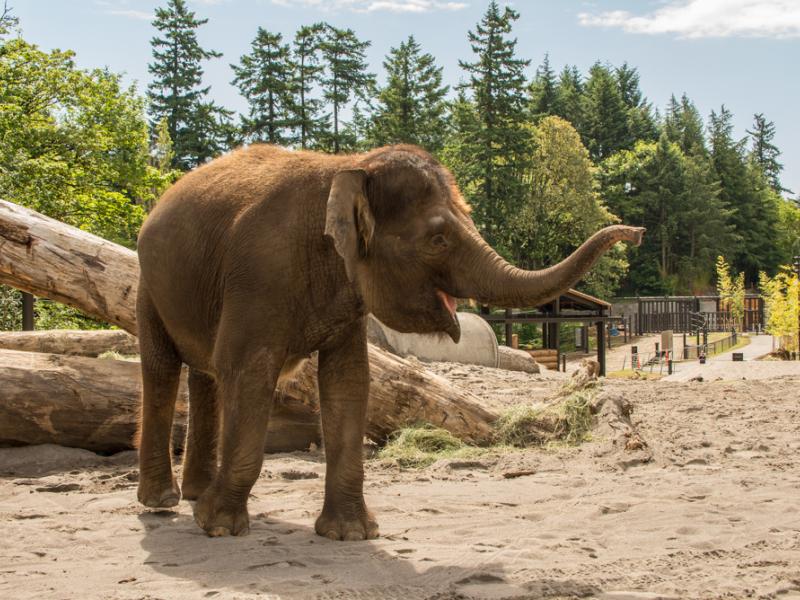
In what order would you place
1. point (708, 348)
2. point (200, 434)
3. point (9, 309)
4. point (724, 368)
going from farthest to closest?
point (708, 348) → point (724, 368) → point (9, 309) → point (200, 434)

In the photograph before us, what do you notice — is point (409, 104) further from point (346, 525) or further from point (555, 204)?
point (346, 525)

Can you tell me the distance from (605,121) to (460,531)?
81574 mm

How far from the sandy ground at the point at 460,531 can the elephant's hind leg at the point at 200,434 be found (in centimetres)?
25

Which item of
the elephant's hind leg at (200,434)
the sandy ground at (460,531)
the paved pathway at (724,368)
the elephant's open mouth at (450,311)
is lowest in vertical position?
the paved pathway at (724,368)

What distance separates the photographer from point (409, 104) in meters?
53.7

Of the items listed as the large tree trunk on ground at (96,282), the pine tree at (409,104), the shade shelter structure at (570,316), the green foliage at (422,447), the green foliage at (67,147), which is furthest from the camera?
the pine tree at (409,104)

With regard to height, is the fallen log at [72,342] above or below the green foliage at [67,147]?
below

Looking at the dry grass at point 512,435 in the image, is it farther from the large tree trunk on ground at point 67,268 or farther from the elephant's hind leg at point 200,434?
the large tree trunk on ground at point 67,268

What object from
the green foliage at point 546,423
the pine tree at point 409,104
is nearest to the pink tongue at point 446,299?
the green foliage at point 546,423

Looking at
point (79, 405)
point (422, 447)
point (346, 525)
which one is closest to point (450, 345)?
point (422, 447)

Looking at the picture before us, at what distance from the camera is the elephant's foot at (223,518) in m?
5.28

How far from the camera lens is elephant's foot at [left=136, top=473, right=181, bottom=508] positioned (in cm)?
618

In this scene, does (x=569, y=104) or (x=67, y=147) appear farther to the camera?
(x=569, y=104)

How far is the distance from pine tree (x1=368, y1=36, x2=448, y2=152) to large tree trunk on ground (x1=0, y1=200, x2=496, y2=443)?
4359 cm
